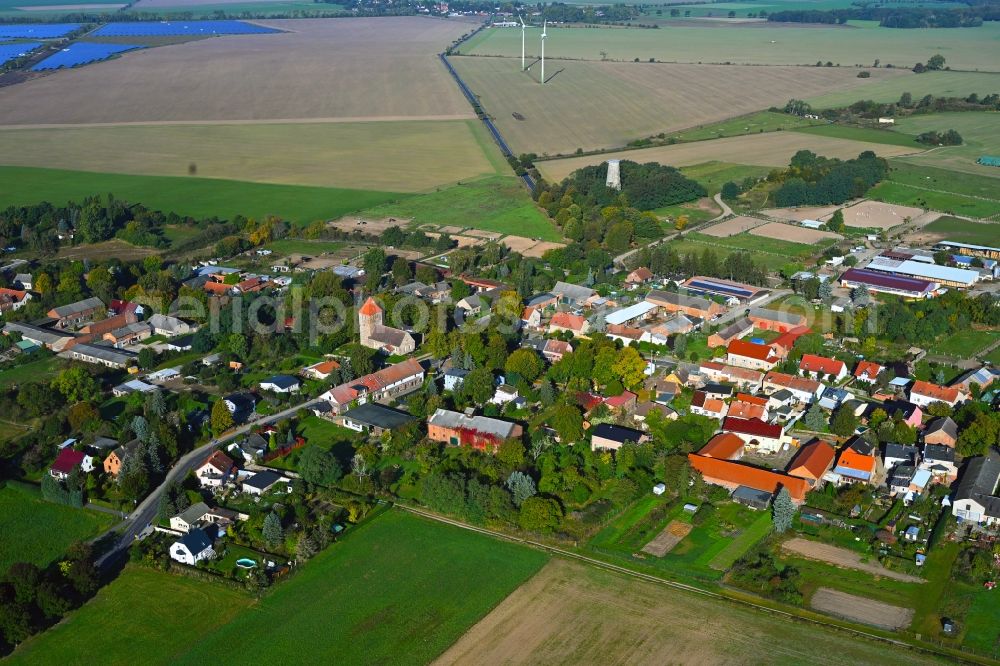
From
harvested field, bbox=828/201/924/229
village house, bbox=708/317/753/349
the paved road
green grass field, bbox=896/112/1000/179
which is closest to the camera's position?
the paved road

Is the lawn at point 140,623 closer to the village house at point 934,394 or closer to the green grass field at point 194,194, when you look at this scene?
the village house at point 934,394

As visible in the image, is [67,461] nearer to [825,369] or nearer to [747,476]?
[747,476]

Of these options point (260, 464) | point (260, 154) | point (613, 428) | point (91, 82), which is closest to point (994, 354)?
point (613, 428)

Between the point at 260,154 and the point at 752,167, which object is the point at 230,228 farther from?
the point at 752,167

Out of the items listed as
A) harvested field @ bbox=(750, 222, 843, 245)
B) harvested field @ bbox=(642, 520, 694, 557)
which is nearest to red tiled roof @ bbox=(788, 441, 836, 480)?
harvested field @ bbox=(642, 520, 694, 557)

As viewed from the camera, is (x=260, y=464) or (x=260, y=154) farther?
(x=260, y=154)

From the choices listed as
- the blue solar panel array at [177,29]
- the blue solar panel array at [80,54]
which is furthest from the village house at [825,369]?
the blue solar panel array at [177,29]

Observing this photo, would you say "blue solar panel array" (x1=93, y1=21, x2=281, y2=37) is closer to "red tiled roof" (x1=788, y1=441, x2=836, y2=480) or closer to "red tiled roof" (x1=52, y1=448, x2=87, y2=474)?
"red tiled roof" (x1=52, y1=448, x2=87, y2=474)

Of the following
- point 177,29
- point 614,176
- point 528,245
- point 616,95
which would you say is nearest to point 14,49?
point 177,29
